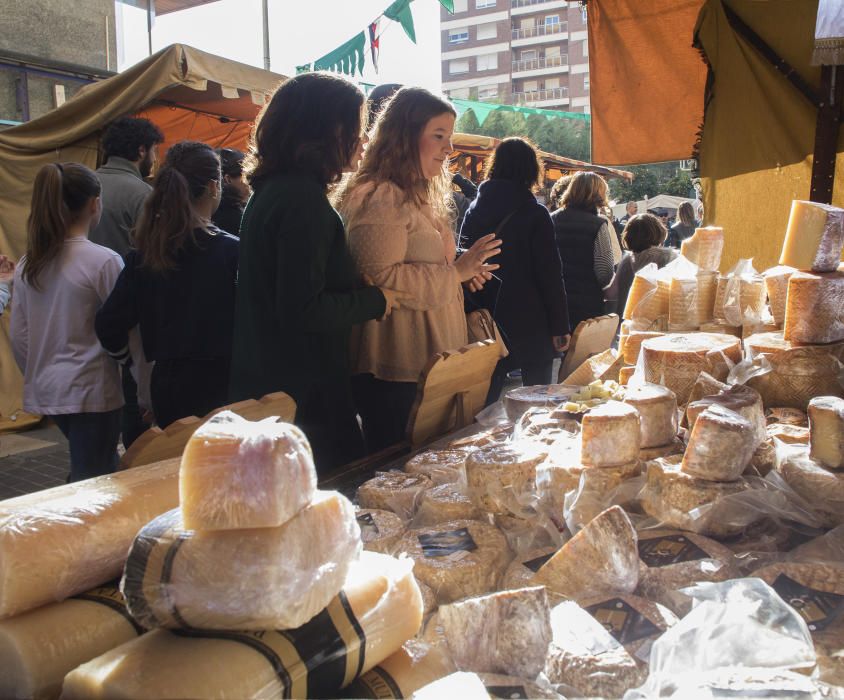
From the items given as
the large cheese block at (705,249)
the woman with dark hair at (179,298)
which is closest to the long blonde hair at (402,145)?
the woman with dark hair at (179,298)

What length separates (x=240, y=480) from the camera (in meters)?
0.83

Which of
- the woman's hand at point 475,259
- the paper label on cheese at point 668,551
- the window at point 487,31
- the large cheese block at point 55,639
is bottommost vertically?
the paper label on cheese at point 668,551

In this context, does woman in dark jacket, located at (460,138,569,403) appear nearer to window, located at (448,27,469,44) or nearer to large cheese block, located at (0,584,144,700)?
large cheese block, located at (0,584,144,700)

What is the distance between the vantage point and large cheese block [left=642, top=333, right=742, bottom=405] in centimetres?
201

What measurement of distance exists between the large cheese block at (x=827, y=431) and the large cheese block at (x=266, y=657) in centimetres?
105

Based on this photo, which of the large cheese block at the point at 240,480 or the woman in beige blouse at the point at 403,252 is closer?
the large cheese block at the point at 240,480

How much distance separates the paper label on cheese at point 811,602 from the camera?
4.02 ft

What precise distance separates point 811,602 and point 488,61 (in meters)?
68.5

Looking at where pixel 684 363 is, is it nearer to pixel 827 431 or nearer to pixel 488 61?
pixel 827 431

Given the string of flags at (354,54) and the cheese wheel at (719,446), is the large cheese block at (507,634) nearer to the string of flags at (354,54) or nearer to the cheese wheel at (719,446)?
the cheese wheel at (719,446)

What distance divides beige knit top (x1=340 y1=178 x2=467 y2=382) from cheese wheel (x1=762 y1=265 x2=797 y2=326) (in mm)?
1045

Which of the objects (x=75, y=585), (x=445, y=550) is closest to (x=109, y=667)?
(x=75, y=585)

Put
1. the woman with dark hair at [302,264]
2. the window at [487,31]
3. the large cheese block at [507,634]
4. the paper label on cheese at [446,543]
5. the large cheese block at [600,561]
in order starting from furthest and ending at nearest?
1. the window at [487,31]
2. the woman with dark hair at [302,264]
3. the paper label on cheese at [446,543]
4. the large cheese block at [600,561]
5. the large cheese block at [507,634]

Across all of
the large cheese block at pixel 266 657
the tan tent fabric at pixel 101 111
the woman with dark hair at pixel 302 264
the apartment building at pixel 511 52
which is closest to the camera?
the large cheese block at pixel 266 657
